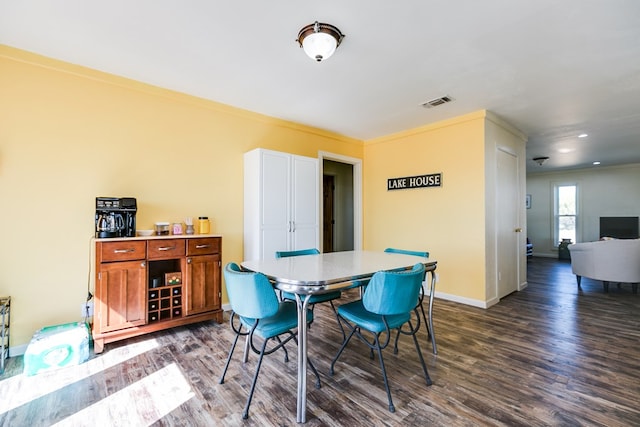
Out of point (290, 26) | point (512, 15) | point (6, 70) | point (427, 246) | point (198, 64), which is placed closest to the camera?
point (512, 15)

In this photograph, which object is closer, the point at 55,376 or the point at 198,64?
the point at 55,376

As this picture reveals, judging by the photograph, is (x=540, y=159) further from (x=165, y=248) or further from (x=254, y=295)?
(x=165, y=248)

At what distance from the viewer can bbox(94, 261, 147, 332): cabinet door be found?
2563 mm

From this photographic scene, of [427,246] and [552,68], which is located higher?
[552,68]

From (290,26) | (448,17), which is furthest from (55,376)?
(448,17)

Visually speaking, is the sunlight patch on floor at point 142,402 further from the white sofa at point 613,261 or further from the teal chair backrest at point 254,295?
the white sofa at point 613,261

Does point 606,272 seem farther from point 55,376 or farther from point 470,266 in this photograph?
point 55,376

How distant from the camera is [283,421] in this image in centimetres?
173

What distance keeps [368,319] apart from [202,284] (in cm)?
194

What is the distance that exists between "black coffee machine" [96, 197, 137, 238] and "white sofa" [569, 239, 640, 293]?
21.3 ft

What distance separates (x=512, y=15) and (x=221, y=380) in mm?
3323

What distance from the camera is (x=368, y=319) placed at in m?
2.02

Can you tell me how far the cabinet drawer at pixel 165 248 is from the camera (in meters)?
2.82

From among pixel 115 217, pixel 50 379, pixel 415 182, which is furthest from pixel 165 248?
pixel 415 182
